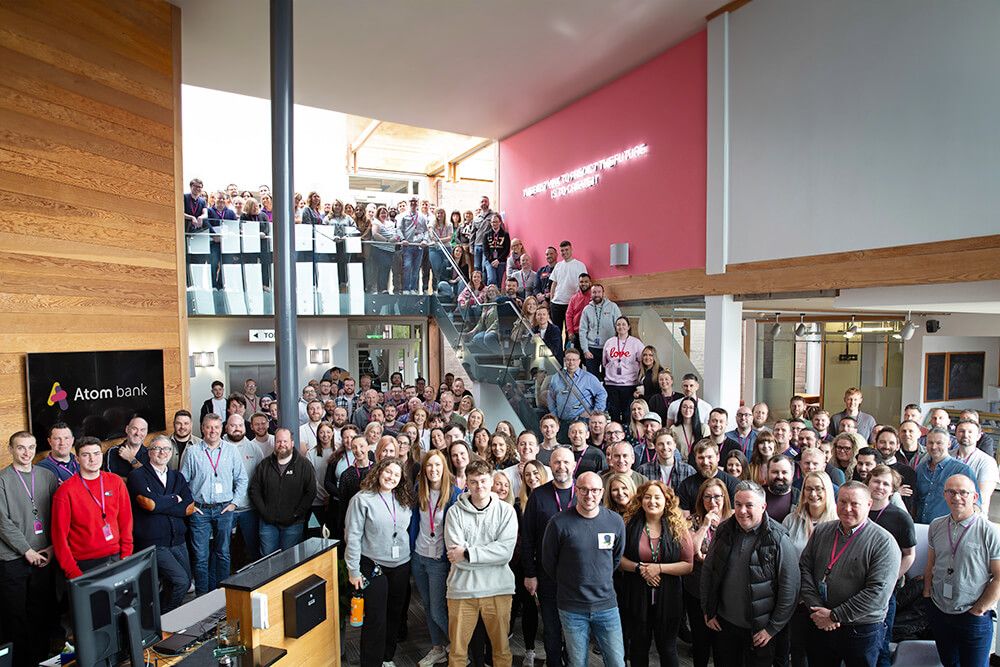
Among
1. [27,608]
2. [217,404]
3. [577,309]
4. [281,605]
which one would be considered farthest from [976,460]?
[217,404]

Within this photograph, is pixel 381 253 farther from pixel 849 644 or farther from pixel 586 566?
pixel 849 644

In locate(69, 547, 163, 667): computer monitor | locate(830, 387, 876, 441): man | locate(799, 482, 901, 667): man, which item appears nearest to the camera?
locate(69, 547, 163, 667): computer monitor

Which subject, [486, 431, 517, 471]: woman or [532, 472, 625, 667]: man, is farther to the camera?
[486, 431, 517, 471]: woman

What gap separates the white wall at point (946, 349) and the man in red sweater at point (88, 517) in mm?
12735

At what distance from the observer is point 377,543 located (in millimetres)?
4430

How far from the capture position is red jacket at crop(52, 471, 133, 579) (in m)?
4.48

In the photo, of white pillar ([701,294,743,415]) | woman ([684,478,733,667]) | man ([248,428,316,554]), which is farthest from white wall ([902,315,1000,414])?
man ([248,428,316,554])

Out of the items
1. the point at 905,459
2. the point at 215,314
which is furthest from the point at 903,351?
the point at 215,314

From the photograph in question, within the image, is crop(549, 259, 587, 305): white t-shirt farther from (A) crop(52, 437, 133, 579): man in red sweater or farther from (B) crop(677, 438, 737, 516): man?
(A) crop(52, 437, 133, 579): man in red sweater

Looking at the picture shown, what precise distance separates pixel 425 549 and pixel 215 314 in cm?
697

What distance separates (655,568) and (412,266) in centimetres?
847

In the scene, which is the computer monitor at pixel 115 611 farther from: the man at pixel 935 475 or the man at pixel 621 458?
the man at pixel 935 475

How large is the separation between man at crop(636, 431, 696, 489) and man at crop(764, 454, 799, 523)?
0.65 m

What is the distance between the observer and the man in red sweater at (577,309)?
9.34m
